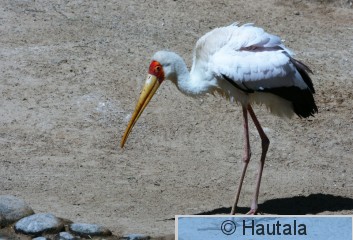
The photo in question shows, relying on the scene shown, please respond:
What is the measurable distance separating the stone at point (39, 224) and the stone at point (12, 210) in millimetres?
96

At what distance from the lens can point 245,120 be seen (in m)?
8.79

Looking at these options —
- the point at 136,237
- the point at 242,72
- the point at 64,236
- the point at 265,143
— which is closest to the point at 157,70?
the point at 242,72

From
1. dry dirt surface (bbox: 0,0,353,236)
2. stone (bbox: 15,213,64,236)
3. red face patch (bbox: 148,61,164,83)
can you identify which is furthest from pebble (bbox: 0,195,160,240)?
red face patch (bbox: 148,61,164,83)

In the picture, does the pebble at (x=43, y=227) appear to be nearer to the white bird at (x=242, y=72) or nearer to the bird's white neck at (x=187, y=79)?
the white bird at (x=242, y=72)

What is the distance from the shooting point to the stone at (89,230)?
7.76 meters

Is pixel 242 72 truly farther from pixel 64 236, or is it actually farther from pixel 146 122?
pixel 146 122

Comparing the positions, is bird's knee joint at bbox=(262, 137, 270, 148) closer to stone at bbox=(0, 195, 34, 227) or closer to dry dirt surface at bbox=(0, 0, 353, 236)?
dry dirt surface at bbox=(0, 0, 353, 236)

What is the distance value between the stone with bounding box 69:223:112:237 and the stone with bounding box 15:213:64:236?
0.13 meters

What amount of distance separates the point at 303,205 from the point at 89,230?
2.19 metres

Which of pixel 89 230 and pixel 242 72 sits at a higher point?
pixel 242 72

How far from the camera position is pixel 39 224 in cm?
779

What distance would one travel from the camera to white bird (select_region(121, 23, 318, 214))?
837cm

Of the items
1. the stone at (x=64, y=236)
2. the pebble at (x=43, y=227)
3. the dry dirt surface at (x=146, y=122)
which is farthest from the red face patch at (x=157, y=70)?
the stone at (x=64, y=236)

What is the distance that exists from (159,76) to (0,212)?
6.05ft
